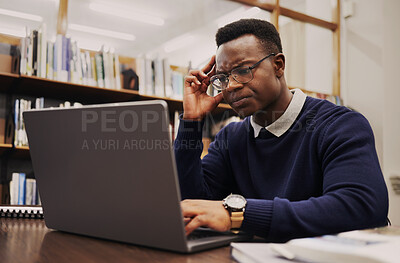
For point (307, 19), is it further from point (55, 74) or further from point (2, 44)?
point (2, 44)

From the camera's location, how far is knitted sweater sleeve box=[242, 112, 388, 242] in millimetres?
707

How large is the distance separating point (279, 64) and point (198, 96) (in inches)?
11.9

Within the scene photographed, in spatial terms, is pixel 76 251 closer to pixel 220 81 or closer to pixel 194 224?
pixel 194 224

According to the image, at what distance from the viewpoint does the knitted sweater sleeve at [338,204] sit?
0.71 m

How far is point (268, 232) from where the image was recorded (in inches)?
27.6

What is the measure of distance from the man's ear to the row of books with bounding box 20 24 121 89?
1.47 metres

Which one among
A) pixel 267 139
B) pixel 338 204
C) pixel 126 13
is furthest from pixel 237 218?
pixel 126 13

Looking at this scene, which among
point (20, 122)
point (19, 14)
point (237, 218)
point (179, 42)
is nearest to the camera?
point (237, 218)

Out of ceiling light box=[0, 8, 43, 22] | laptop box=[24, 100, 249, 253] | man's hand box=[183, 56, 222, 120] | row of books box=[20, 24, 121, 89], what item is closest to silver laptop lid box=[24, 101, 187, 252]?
laptop box=[24, 100, 249, 253]

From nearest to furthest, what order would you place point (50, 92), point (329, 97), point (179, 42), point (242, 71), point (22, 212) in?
point (22, 212) < point (242, 71) < point (50, 92) < point (329, 97) < point (179, 42)

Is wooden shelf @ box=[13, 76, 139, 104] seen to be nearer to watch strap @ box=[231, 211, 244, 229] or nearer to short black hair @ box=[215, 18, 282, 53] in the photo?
short black hair @ box=[215, 18, 282, 53]

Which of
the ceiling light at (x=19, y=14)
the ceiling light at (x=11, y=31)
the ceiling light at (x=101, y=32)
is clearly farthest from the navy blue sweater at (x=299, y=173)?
the ceiling light at (x=101, y=32)

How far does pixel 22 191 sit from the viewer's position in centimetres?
224

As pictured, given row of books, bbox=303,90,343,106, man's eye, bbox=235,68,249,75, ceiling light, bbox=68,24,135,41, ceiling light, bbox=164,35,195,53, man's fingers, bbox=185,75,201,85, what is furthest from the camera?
ceiling light, bbox=164,35,195,53
